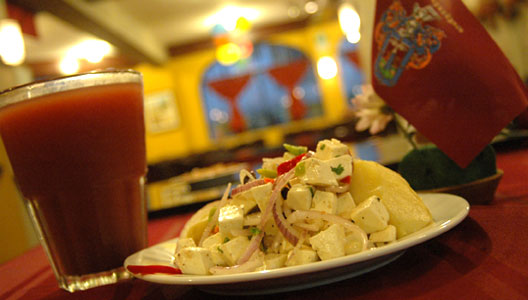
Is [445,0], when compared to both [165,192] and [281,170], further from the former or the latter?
[165,192]

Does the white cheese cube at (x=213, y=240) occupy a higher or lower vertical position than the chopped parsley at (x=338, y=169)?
lower

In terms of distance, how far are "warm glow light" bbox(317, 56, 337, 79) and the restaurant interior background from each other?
0.03 m

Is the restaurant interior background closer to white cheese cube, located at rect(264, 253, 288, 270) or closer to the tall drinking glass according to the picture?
the tall drinking glass

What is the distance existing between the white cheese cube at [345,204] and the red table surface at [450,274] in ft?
0.28

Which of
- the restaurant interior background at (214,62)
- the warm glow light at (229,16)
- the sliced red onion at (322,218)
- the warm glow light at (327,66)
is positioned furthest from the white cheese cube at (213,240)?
the warm glow light at (327,66)

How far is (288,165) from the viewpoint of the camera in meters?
0.65

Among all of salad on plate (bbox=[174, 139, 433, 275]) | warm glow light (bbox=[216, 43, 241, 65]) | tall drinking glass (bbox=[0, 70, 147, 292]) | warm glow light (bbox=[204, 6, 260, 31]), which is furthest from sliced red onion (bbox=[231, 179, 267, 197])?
warm glow light (bbox=[204, 6, 260, 31])

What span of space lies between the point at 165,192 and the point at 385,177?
2840mm

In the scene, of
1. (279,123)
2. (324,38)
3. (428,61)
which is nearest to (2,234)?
(428,61)

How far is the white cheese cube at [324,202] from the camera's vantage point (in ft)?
1.84

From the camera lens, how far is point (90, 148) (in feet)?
2.48

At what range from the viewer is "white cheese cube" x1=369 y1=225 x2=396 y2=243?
0.54m

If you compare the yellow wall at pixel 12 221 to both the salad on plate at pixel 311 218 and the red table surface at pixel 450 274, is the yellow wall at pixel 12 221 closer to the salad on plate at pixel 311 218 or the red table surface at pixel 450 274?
the red table surface at pixel 450 274

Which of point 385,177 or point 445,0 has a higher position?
point 445,0
